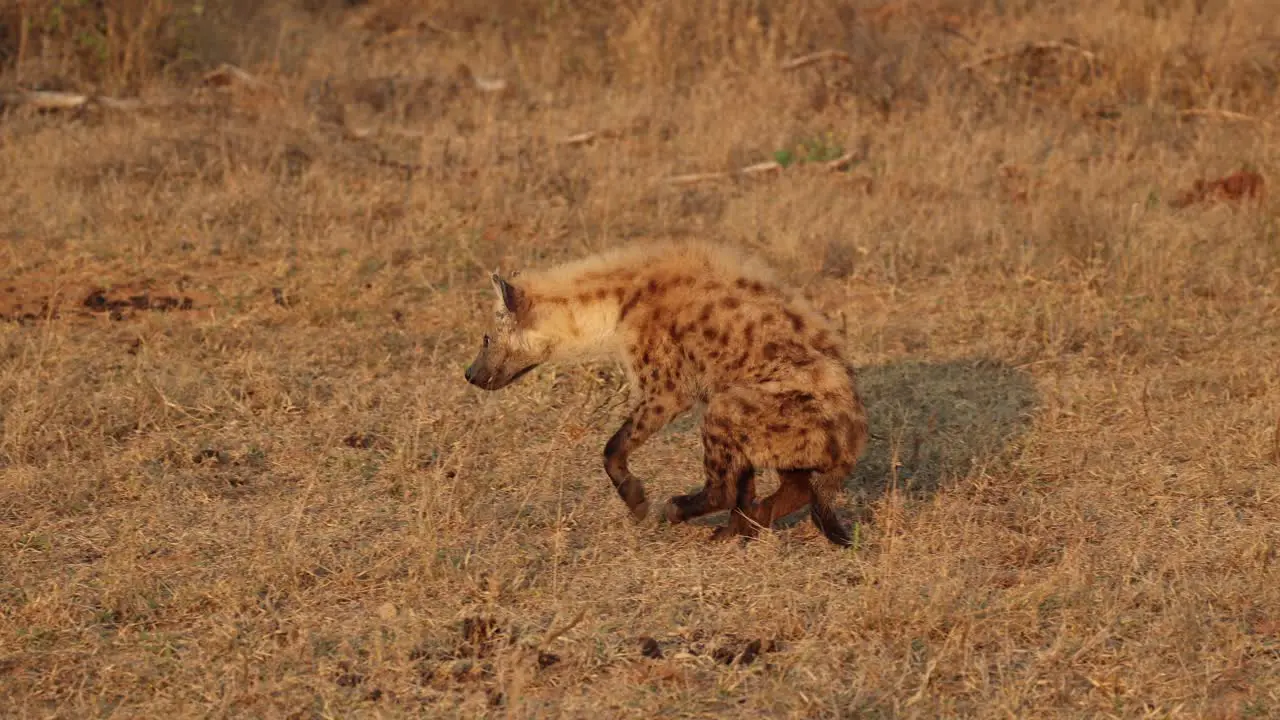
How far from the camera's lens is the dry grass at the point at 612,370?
4328mm

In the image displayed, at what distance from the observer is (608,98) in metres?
10.9

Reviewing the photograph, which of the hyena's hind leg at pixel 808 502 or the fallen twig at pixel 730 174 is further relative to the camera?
the fallen twig at pixel 730 174

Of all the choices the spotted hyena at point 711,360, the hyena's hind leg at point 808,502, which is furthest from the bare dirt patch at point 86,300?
the hyena's hind leg at point 808,502

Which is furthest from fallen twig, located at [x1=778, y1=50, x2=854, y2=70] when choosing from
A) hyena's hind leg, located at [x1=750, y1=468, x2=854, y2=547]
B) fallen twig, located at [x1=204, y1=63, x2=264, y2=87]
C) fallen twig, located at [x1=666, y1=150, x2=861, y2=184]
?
hyena's hind leg, located at [x1=750, y1=468, x2=854, y2=547]

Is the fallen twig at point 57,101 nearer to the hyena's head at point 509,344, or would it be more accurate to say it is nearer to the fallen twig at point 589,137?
the fallen twig at point 589,137

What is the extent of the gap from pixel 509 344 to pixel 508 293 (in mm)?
254

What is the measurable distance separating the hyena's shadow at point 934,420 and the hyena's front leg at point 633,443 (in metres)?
0.55

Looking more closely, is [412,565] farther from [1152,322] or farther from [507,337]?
[1152,322]

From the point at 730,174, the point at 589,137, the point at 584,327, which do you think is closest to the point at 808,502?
the point at 584,327

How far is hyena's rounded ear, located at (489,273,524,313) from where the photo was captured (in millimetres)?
5484

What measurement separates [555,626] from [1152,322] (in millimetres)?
3964

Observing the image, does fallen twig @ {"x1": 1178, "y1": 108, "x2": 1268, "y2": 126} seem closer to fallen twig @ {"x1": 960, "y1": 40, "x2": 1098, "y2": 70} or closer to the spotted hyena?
fallen twig @ {"x1": 960, "y1": 40, "x2": 1098, "y2": 70}

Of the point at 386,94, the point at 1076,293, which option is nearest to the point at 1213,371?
the point at 1076,293

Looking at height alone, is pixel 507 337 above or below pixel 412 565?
above
